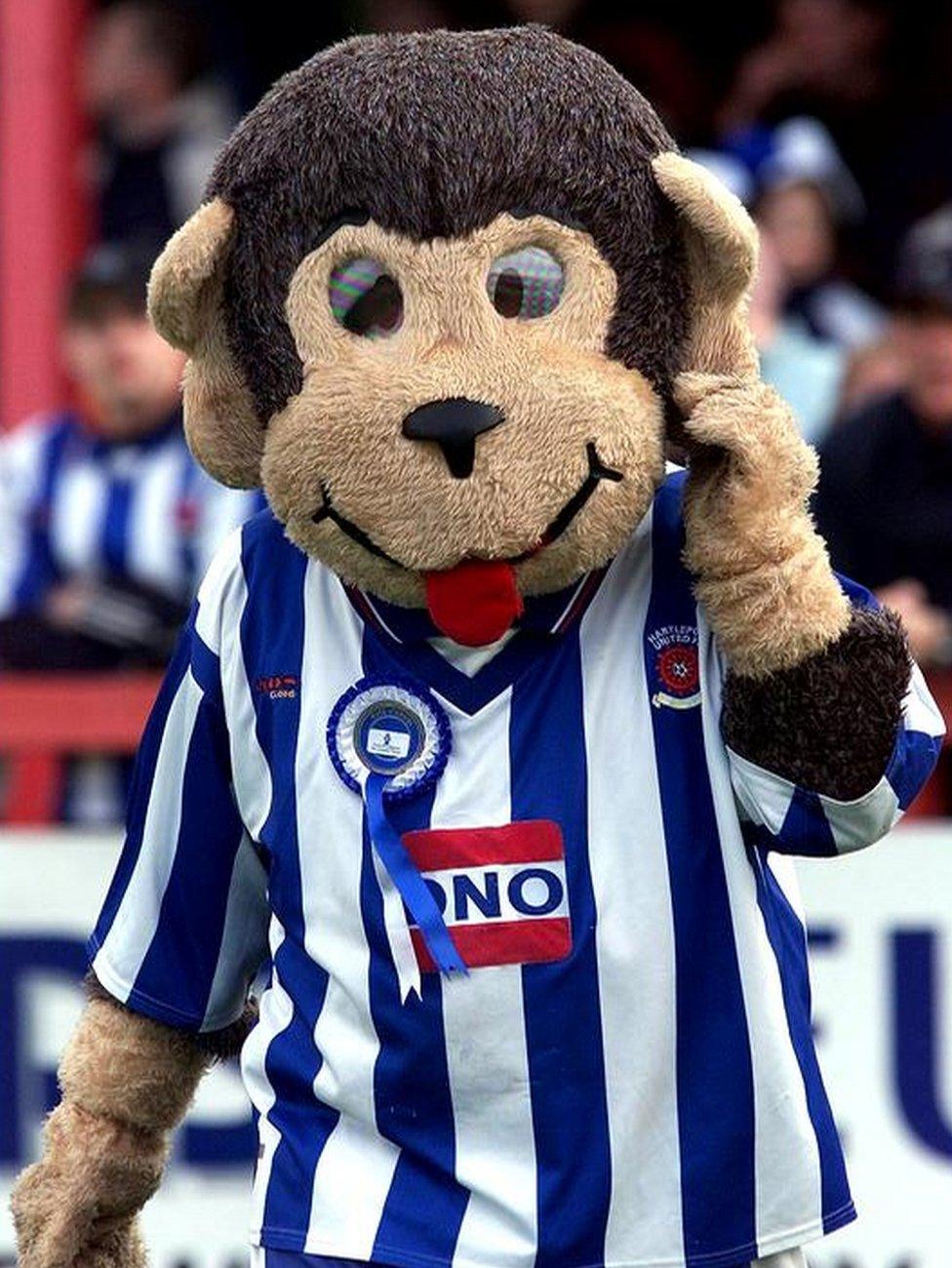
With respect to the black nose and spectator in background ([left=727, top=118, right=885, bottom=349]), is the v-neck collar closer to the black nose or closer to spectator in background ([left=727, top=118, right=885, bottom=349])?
the black nose

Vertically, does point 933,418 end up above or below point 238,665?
below

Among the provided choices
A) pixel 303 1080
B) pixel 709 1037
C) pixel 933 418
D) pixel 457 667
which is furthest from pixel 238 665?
pixel 933 418

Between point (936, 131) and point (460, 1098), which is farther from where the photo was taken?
point (936, 131)

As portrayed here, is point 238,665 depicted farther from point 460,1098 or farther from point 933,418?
point 933,418

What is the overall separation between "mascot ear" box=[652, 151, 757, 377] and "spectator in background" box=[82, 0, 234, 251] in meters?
4.88

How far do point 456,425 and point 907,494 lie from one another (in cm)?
308

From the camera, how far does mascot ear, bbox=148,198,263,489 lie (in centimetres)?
299

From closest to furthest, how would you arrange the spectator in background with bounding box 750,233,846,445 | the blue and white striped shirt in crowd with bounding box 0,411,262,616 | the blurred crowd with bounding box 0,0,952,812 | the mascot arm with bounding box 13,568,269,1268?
the mascot arm with bounding box 13,568,269,1268, the blurred crowd with bounding box 0,0,952,812, the blue and white striped shirt in crowd with bounding box 0,411,262,616, the spectator in background with bounding box 750,233,846,445

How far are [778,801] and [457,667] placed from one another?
1.25ft

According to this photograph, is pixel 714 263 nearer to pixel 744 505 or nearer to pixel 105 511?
pixel 744 505

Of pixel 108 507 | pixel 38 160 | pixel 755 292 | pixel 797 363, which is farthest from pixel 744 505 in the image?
pixel 38 160

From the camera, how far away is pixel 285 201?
2982 millimetres

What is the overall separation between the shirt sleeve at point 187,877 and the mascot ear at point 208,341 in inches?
7.2

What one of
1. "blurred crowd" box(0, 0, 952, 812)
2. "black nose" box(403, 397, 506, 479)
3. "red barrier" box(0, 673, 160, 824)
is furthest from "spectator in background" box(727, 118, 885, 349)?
"black nose" box(403, 397, 506, 479)
